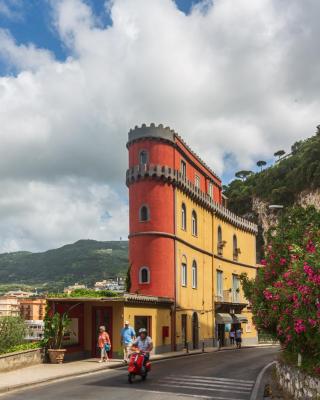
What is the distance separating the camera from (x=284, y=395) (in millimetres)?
14695

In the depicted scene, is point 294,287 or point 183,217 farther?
point 183,217

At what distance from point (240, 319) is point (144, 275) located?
1776 centimetres

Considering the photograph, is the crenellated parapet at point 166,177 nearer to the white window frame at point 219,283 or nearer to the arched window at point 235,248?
the white window frame at point 219,283

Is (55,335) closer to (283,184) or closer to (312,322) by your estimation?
(312,322)

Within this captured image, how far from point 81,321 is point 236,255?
2796cm

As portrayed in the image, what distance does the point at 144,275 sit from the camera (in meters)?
37.2

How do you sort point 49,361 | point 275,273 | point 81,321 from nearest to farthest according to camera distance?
point 275,273
point 49,361
point 81,321

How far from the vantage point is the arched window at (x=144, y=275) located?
37.1 meters

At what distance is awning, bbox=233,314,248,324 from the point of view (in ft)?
167

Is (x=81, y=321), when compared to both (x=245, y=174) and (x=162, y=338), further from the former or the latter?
(x=245, y=174)

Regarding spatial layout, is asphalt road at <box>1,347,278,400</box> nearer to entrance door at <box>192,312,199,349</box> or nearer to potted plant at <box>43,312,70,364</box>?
potted plant at <box>43,312,70,364</box>

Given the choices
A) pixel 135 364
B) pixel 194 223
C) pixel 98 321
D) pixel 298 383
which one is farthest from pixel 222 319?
pixel 298 383

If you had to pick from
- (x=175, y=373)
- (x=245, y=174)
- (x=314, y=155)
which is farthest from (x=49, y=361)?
(x=245, y=174)

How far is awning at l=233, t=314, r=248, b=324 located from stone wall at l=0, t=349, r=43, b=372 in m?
29.2
